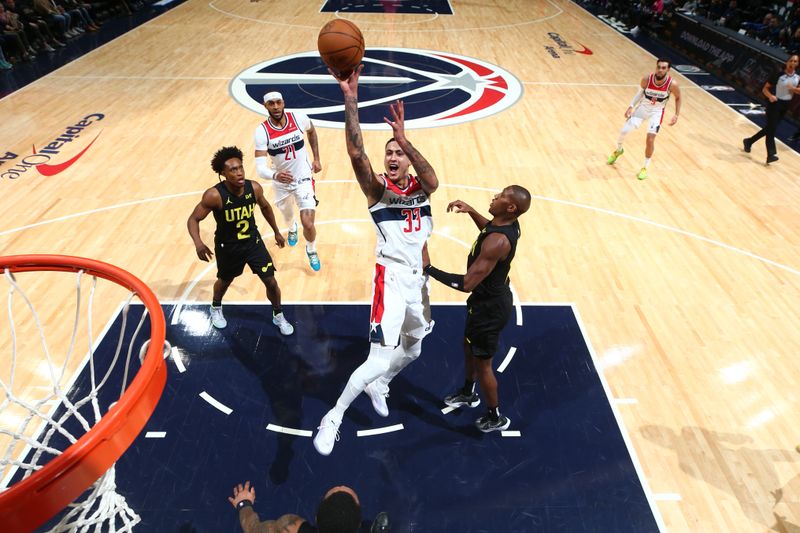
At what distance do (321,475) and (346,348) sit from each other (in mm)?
1308

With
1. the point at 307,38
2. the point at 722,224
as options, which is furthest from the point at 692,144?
the point at 307,38

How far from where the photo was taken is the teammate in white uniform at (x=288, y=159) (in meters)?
5.29

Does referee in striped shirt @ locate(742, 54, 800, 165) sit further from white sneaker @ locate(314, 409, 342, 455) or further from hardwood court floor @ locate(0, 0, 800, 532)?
white sneaker @ locate(314, 409, 342, 455)

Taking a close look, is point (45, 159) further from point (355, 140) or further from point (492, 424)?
point (492, 424)

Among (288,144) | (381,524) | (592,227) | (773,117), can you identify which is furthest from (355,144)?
(773,117)

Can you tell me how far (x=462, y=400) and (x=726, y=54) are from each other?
12737mm

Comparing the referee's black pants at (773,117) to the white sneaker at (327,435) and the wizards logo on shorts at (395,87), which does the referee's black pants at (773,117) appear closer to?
the wizards logo on shorts at (395,87)

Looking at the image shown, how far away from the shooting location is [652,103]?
7848 millimetres

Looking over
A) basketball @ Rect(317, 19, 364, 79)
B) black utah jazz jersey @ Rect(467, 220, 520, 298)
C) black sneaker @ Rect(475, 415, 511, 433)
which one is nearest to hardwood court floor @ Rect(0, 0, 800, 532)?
black sneaker @ Rect(475, 415, 511, 433)

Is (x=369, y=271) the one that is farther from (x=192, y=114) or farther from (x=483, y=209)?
(x=192, y=114)

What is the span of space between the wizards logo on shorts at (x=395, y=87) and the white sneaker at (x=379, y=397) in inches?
243

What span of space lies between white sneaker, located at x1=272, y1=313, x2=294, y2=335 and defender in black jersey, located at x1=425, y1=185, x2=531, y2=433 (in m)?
1.78

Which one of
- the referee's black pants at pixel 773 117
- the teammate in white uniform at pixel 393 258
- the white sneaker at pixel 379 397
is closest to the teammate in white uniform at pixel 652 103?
the referee's black pants at pixel 773 117

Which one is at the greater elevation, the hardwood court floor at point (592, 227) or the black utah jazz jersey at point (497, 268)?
the black utah jazz jersey at point (497, 268)
